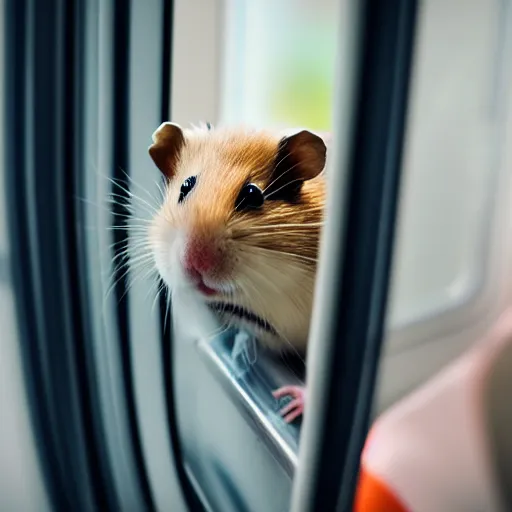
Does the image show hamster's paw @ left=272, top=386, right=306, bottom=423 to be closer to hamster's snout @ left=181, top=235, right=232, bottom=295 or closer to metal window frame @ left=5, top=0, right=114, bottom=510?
hamster's snout @ left=181, top=235, right=232, bottom=295

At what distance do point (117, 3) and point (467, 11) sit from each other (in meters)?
0.37

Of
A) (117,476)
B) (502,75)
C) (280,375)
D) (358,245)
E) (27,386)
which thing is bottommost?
(117,476)

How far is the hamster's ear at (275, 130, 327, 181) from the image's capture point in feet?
1.23

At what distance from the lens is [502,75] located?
1.06 feet

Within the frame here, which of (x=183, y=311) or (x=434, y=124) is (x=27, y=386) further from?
(x=434, y=124)

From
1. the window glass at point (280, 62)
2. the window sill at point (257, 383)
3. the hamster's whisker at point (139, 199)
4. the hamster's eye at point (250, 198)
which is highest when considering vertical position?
the window glass at point (280, 62)

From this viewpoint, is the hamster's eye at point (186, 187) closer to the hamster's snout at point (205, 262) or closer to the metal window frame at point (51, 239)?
the hamster's snout at point (205, 262)

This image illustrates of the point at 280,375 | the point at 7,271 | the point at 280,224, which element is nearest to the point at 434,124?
the point at 280,224

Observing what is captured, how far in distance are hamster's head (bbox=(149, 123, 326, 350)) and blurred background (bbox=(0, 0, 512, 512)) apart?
4 centimetres

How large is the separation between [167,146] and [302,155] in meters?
0.13

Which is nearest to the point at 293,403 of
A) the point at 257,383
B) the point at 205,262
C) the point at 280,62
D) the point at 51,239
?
the point at 257,383

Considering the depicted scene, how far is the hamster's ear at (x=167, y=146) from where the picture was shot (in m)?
0.45

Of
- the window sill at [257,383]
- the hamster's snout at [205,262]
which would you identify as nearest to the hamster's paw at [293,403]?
the window sill at [257,383]

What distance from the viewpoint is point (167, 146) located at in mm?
458
